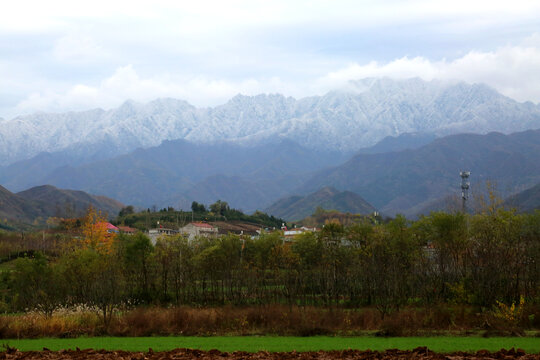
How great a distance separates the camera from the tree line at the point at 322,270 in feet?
131

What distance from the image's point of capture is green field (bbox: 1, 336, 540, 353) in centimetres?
2403

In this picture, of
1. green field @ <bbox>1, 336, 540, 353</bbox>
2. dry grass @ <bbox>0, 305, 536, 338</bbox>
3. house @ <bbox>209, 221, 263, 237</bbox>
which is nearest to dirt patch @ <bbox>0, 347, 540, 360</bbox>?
green field @ <bbox>1, 336, 540, 353</bbox>

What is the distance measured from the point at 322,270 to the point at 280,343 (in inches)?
915

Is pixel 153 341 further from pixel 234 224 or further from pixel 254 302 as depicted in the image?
pixel 234 224

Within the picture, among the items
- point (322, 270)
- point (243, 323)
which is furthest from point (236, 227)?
point (243, 323)

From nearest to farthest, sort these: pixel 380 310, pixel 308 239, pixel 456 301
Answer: pixel 380 310, pixel 456 301, pixel 308 239

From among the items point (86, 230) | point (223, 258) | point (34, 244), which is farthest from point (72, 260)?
point (34, 244)

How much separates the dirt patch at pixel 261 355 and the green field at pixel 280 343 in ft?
4.65

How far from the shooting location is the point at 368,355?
2192 centimetres

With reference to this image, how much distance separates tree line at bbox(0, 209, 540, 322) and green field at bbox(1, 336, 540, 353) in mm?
5382

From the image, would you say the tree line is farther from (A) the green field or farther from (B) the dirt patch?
(B) the dirt patch

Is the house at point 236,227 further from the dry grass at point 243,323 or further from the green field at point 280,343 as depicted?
the green field at point 280,343

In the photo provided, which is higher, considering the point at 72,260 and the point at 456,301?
the point at 72,260

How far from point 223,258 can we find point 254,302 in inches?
362
